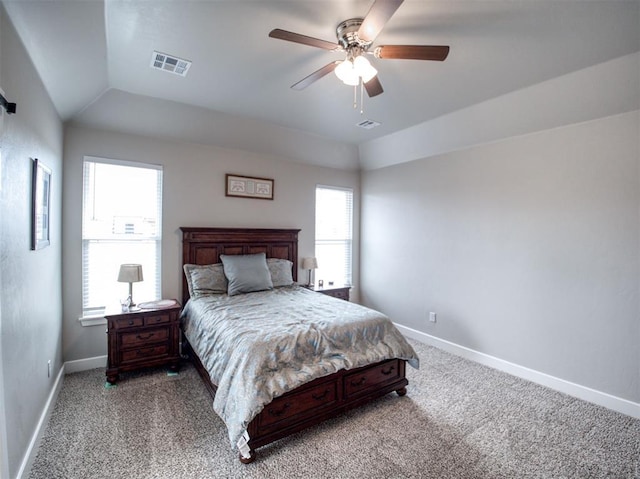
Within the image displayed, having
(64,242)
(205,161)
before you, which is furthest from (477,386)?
(64,242)

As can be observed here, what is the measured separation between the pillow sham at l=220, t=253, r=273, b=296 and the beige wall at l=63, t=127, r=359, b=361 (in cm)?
57

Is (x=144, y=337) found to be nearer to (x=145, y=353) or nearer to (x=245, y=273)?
(x=145, y=353)

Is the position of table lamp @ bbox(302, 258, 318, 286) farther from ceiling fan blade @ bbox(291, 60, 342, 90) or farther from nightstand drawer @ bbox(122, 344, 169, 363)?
ceiling fan blade @ bbox(291, 60, 342, 90)

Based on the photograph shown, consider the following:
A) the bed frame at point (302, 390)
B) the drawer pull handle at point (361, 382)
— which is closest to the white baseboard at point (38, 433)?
the bed frame at point (302, 390)

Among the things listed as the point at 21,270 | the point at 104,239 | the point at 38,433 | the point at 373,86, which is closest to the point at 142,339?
the point at 38,433

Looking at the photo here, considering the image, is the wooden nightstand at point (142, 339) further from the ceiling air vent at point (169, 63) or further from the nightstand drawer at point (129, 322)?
the ceiling air vent at point (169, 63)

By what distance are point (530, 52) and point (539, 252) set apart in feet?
6.17

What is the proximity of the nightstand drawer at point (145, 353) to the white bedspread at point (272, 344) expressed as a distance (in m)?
0.26

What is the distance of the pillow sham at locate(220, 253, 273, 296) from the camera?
357 cm

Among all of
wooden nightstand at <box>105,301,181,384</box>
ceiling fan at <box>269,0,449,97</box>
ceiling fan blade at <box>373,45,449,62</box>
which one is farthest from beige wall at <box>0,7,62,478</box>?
ceiling fan blade at <box>373,45,449,62</box>

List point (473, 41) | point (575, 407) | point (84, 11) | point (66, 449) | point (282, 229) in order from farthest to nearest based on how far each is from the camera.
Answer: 1. point (282, 229)
2. point (575, 407)
3. point (473, 41)
4. point (66, 449)
5. point (84, 11)

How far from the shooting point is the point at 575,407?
8.86 ft

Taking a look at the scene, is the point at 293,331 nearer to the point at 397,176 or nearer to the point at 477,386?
the point at 477,386

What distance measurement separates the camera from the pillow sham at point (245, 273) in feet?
11.7
